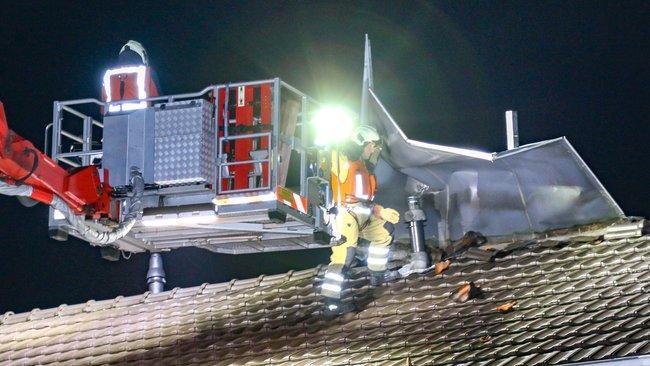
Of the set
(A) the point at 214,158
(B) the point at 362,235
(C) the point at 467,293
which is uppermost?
(A) the point at 214,158

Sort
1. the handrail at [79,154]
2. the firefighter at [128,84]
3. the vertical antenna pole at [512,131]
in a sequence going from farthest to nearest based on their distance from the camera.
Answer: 1. the vertical antenna pole at [512,131]
2. the firefighter at [128,84]
3. the handrail at [79,154]

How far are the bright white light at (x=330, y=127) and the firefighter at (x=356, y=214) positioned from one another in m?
0.13

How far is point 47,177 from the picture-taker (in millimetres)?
11336

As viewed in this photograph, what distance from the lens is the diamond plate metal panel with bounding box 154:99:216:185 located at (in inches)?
470

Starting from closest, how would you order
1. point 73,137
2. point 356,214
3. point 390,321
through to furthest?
point 390,321, point 356,214, point 73,137

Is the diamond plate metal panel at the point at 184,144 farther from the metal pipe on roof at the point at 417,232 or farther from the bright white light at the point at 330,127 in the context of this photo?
the metal pipe on roof at the point at 417,232

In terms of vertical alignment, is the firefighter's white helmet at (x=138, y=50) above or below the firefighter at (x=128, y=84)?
above

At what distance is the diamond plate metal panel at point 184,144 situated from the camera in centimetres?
1195

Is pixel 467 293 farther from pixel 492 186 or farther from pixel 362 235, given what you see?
pixel 492 186

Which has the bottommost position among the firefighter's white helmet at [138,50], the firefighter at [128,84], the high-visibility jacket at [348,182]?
the high-visibility jacket at [348,182]

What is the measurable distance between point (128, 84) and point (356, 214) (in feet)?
9.33

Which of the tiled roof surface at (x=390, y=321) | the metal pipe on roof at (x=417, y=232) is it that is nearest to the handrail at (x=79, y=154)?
the tiled roof surface at (x=390, y=321)

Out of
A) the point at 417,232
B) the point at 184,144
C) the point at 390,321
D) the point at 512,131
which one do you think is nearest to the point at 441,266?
the point at 417,232

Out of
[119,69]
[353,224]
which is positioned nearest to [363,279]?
[353,224]
